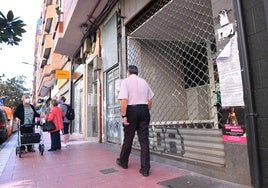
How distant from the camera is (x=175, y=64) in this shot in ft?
24.4

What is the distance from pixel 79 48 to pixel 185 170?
34.4ft

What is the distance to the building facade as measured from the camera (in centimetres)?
327

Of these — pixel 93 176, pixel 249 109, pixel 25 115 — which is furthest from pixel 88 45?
pixel 249 109

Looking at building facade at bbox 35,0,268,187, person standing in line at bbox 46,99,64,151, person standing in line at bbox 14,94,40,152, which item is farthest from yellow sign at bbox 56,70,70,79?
person standing in line at bbox 14,94,40,152

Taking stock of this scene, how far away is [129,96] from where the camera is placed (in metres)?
4.45

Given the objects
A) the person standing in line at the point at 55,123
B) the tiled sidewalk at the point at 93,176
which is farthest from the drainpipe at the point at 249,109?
the person standing in line at the point at 55,123

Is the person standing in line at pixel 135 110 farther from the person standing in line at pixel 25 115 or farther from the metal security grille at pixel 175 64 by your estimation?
the person standing in line at pixel 25 115

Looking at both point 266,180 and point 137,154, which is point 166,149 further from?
point 266,180

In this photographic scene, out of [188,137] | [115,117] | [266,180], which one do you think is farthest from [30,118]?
[266,180]

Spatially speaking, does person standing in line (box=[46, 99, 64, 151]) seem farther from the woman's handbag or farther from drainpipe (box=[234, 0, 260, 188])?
drainpipe (box=[234, 0, 260, 188])

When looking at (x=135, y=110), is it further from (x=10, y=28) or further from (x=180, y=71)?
(x=180, y=71)

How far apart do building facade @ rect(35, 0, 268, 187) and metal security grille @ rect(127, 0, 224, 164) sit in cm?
2

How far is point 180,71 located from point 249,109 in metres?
4.41

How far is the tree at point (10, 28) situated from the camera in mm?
3355
